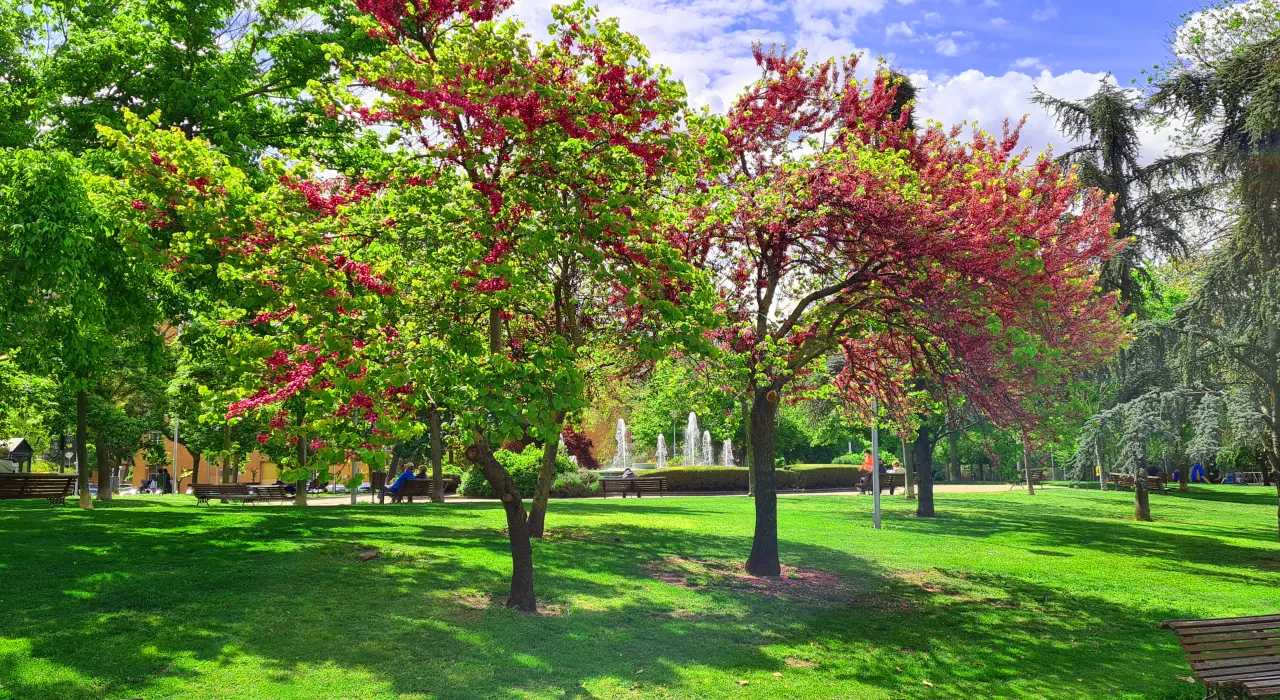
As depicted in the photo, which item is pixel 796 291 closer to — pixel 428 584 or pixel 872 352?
pixel 872 352

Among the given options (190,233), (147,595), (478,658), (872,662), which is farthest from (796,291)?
(147,595)

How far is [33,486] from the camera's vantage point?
23.9m

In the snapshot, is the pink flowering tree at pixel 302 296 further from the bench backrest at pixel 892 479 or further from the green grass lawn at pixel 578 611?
the bench backrest at pixel 892 479

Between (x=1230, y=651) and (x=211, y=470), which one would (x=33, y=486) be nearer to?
(x=1230, y=651)

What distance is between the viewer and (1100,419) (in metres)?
21.5

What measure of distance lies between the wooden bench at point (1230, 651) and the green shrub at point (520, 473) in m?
17.5

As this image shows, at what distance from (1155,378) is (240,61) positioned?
2191 centimetres

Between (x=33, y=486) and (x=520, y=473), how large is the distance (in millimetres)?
13615

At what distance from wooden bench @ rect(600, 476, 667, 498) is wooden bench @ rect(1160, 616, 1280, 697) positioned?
21.5 m

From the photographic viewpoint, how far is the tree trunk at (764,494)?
13.2m

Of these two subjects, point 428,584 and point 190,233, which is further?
point 428,584

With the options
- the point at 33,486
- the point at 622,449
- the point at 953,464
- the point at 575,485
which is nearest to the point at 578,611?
the point at 575,485

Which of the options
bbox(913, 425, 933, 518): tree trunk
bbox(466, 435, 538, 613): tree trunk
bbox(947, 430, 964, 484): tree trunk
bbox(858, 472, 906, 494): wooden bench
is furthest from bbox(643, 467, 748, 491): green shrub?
bbox(466, 435, 538, 613): tree trunk

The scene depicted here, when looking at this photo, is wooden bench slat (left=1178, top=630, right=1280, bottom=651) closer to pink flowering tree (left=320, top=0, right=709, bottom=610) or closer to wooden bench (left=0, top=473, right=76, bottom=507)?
pink flowering tree (left=320, top=0, right=709, bottom=610)
